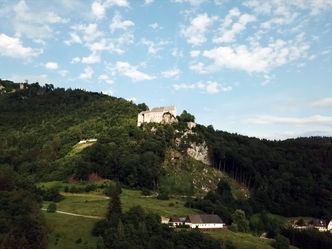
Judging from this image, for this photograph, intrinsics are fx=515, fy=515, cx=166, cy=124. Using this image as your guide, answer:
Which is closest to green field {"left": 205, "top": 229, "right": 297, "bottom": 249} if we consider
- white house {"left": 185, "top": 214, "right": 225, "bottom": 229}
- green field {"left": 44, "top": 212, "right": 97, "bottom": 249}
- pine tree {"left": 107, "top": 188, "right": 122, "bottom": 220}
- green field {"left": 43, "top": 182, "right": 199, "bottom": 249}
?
white house {"left": 185, "top": 214, "right": 225, "bottom": 229}

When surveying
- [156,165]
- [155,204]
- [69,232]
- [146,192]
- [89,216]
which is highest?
[156,165]

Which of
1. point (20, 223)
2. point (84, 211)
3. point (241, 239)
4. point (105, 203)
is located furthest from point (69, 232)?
point (241, 239)

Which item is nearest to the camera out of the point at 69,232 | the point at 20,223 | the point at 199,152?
the point at 20,223

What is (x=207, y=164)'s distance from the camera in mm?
185375

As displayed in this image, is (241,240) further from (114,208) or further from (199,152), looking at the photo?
(199,152)

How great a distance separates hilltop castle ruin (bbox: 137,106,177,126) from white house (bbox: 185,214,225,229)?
71.1 meters

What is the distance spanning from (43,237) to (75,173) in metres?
64.5

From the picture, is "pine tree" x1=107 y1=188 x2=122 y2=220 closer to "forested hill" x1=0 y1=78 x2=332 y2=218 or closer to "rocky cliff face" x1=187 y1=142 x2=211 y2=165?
"forested hill" x1=0 y1=78 x2=332 y2=218

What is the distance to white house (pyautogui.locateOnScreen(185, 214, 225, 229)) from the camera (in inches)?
4764

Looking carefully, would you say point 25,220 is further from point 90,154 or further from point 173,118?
point 173,118

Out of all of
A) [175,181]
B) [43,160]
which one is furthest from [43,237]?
[43,160]

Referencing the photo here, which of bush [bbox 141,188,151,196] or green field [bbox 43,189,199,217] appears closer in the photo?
green field [bbox 43,189,199,217]

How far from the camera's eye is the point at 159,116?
195m

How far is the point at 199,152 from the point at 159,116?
2206 cm
